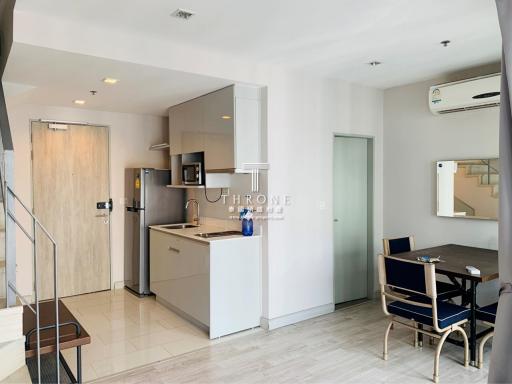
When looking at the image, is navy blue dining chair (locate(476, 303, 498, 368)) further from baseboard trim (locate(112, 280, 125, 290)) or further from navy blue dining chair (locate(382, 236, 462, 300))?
baseboard trim (locate(112, 280, 125, 290))

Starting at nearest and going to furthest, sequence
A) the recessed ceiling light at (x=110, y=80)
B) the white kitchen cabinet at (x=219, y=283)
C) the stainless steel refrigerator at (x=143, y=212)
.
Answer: the recessed ceiling light at (x=110, y=80) → the white kitchen cabinet at (x=219, y=283) → the stainless steel refrigerator at (x=143, y=212)

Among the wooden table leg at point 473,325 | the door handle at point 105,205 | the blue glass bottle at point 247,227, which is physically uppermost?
the door handle at point 105,205

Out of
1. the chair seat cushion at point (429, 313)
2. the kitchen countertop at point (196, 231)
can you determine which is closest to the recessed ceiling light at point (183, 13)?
the kitchen countertop at point (196, 231)

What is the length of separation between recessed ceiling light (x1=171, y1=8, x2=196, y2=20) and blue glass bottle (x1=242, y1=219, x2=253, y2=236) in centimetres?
194

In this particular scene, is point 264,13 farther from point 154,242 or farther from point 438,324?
point 154,242

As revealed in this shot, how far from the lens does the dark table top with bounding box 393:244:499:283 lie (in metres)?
2.89

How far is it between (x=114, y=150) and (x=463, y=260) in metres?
4.37

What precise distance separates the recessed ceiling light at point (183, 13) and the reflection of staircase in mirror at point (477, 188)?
3028 mm

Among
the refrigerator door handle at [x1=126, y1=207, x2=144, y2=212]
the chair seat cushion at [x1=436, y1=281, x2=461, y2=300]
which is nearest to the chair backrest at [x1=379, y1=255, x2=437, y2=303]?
the chair seat cushion at [x1=436, y1=281, x2=461, y2=300]

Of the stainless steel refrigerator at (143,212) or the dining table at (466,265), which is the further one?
the stainless steel refrigerator at (143,212)

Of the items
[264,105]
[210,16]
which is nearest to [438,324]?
[264,105]

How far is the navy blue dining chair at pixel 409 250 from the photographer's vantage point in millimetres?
3509

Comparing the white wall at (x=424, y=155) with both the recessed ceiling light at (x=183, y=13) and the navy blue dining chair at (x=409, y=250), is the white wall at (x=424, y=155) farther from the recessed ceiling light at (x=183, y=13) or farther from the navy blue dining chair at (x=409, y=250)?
the recessed ceiling light at (x=183, y=13)

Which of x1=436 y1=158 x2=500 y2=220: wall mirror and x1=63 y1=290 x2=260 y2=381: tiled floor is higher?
x1=436 y1=158 x2=500 y2=220: wall mirror
